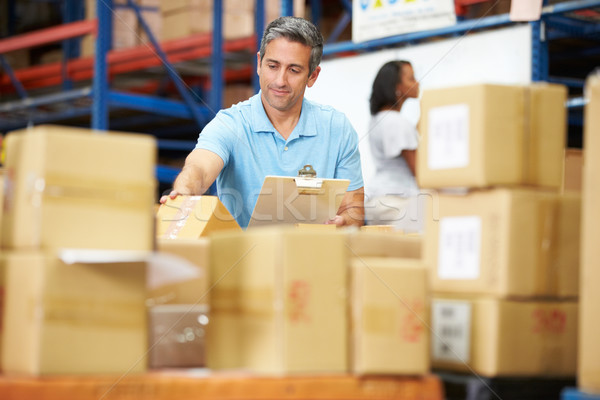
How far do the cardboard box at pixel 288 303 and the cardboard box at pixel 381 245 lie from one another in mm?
228

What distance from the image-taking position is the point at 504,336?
2230 mm

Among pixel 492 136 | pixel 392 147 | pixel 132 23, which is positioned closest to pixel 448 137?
pixel 492 136

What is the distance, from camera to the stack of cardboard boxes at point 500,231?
2229mm

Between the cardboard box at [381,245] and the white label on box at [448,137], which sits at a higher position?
the white label on box at [448,137]

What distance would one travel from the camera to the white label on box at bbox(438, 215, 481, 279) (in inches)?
89.0

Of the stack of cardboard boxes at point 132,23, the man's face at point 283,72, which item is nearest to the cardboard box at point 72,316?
the man's face at point 283,72

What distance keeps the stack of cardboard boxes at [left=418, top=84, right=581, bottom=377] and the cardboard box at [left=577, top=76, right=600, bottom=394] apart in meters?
0.23

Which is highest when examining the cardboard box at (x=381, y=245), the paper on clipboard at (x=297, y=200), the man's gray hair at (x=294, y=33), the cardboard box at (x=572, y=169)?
the man's gray hair at (x=294, y=33)

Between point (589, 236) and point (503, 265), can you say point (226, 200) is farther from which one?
point (589, 236)

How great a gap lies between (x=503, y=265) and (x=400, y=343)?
0.36 metres

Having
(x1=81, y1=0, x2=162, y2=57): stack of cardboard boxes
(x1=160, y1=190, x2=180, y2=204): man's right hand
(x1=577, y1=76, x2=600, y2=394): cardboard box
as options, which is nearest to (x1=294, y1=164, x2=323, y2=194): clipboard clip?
(x1=160, y1=190, x2=180, y2=204): man's right hand

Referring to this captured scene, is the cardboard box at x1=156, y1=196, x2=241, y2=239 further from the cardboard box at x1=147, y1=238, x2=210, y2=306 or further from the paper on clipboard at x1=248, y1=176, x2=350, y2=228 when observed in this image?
the cardboard box at x1=147, y1=238, x2=210, y2=306

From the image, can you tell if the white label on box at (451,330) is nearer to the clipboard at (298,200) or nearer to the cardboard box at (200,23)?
the clipboard at (298,200)

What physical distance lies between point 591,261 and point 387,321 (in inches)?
Answer: 20.4
